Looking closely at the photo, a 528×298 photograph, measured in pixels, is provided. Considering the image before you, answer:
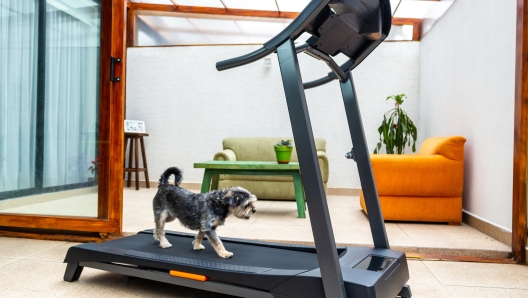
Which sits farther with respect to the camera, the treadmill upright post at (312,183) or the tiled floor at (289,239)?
the tiled floor at (289,239)

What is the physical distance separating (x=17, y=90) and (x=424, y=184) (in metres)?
3.32

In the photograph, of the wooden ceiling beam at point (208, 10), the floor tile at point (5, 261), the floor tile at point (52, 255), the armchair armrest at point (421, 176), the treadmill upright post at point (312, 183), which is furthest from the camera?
the wooden ceiling beam at point (208, 10)

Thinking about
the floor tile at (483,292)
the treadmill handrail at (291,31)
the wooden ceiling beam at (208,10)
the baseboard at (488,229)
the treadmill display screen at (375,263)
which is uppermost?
the wooden ceiling beam at (208,10)

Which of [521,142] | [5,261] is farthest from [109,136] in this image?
[521,142]

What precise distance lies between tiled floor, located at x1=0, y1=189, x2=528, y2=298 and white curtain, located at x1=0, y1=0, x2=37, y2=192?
0.56 m

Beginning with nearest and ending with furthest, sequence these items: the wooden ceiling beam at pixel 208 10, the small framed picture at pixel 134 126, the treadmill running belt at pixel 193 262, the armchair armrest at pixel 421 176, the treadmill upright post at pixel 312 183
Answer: the treadmill upright post at pixel 312 183, the treadmill running belt at pixel 193 262, the armchair armrest at pixel 421 176, the small framed picture at pixel 134 126, the wooden ceiling beam at pixel 208 10

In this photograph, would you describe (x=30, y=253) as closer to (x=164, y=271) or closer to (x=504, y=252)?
(x=164, y=271)

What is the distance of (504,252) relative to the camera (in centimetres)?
257

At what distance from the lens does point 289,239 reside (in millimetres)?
2789

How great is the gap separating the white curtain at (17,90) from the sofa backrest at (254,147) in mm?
2846

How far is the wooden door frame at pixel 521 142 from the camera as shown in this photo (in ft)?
8.02

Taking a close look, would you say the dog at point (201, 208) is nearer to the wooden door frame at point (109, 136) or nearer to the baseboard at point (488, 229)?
the wooden door frame at point (109, 136)

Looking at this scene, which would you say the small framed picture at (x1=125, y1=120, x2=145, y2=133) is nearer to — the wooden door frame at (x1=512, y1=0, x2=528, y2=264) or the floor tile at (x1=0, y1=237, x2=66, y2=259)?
the floor tile at (x1=0, y1=237, x2=66, y2=259)

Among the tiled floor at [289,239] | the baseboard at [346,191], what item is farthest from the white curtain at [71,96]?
the baseboard at [346,191]
